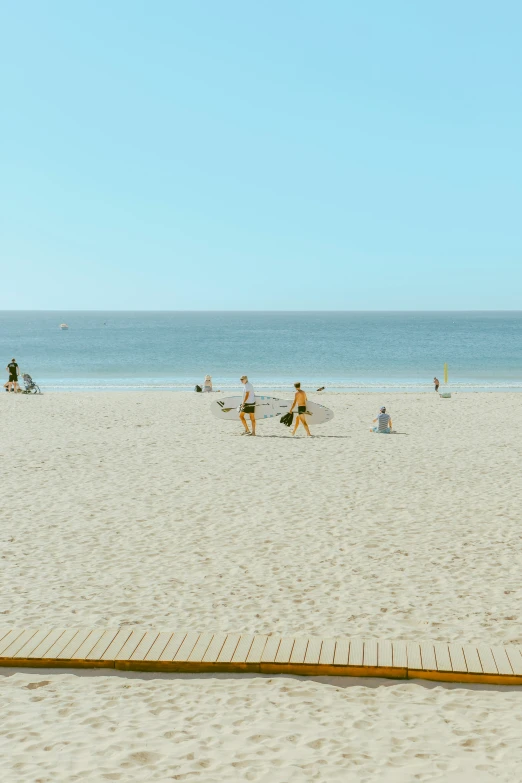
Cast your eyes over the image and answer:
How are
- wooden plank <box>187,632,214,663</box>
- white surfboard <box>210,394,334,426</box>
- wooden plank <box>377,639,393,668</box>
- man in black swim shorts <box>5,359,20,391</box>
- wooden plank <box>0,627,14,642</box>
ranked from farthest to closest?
1. man in black swim shorts <box>5,359,20,391</box>
2. white surfboard <box>210,394,334,426</box>
3. wooden plank <box>0,627,14,642</box>
4. wooden plank <box>187,632,214,663</box>
5. wooden plank <box>377,639,393,668</box>

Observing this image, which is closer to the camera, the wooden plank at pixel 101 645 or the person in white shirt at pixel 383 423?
the wooden plank at pixel 101 645

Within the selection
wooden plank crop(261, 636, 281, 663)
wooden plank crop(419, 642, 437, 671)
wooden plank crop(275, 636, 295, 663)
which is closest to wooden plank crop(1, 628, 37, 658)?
wooden plank crop(261, 636, 281, 663)

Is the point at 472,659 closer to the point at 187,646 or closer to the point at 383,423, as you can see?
the point at 187,646

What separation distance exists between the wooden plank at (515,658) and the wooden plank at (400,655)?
80 cm

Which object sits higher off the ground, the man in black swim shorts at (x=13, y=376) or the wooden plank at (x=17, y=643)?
the man in black swim shorts at (x=13, y=376)

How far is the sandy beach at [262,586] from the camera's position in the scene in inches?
189

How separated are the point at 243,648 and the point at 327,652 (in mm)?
672

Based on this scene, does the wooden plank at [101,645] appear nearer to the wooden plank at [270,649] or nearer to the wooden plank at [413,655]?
the wooden plank at [270,649]

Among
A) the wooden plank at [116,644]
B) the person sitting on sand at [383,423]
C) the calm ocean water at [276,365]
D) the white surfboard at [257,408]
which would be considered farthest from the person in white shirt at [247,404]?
the calm ocean water at [276,365]

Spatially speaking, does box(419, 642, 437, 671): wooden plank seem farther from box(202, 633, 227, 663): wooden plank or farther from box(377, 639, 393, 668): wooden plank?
box(202, 633, 227, 663): wooden plank

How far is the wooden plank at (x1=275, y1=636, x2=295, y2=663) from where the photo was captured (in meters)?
5.92

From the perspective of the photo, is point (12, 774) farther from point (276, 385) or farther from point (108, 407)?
point (276, 385)

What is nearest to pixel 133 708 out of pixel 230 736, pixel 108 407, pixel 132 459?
pixel 230 736

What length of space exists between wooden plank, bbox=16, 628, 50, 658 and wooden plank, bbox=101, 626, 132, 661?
0.59 metres
